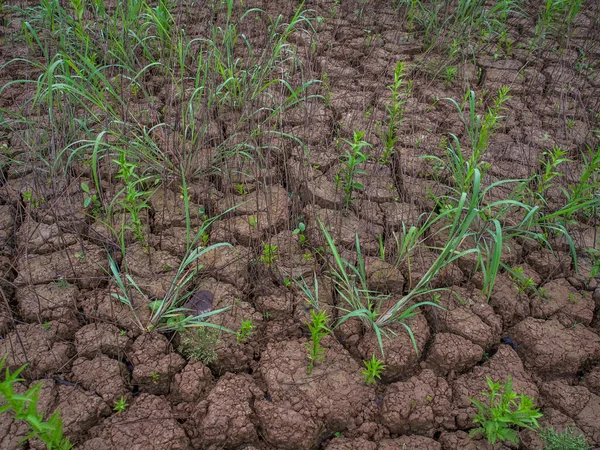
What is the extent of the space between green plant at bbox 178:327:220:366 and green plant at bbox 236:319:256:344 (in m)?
0.08

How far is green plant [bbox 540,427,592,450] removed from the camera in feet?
4.98

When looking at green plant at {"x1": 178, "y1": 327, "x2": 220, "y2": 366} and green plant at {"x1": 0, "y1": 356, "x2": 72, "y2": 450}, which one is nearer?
green plant at {"x1": 0, "y1": 356, "x2": 72, "y2": 450}

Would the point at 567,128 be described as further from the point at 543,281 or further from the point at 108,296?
the point at 108,296

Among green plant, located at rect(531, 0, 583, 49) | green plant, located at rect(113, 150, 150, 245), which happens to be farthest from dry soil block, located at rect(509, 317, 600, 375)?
green plant, located at rect(531, 0, 583, 49)

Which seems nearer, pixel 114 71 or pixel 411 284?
pixel 411 284

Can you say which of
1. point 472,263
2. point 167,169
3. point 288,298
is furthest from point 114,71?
point 472,263

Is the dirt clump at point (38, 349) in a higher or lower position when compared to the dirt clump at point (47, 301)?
lower

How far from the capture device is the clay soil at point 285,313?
1.60 m

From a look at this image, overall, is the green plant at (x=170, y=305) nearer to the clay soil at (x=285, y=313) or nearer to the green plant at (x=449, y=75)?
the clay soil at (x=285, y=313)

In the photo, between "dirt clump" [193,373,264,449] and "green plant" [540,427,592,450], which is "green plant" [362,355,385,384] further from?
"green plant" [540,427,592,450]

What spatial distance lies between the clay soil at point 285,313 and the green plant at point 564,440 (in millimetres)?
46

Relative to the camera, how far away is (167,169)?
222cm

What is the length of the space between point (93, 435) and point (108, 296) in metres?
0.55

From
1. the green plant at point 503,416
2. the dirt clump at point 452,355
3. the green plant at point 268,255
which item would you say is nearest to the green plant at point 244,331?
the green plant at point 268,255
